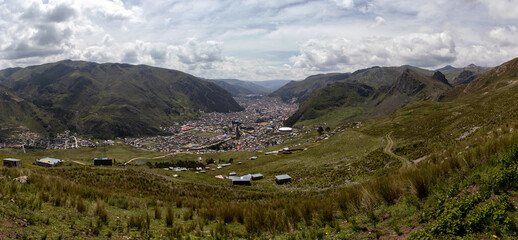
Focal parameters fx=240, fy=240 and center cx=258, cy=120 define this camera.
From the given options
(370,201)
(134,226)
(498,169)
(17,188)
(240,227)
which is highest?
(498,169)

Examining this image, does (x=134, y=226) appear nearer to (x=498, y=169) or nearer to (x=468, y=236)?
(x=468, y=236)

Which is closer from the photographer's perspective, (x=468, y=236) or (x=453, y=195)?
(x=468, y=236)

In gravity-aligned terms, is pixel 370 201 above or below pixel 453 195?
below

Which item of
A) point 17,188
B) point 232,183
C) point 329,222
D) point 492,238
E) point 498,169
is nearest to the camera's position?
point 492,238

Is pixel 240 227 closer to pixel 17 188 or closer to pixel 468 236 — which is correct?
pixel 468 236

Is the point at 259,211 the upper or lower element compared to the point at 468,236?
lower

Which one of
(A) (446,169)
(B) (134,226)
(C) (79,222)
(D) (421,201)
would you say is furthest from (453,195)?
(C) (79,222)

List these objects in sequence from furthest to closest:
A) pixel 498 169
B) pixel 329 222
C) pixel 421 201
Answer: pixel 329 222, pixel 421 201, pixel 498 169

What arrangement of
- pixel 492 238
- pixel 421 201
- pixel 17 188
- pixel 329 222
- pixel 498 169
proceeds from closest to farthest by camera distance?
pixel 492 238
pixel 498 169
pixel 421 201
pixel 329 222
pixel 17 188

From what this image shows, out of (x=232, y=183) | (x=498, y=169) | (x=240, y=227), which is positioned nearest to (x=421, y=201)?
(x=498, y=169)

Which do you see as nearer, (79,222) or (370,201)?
(79,222)
